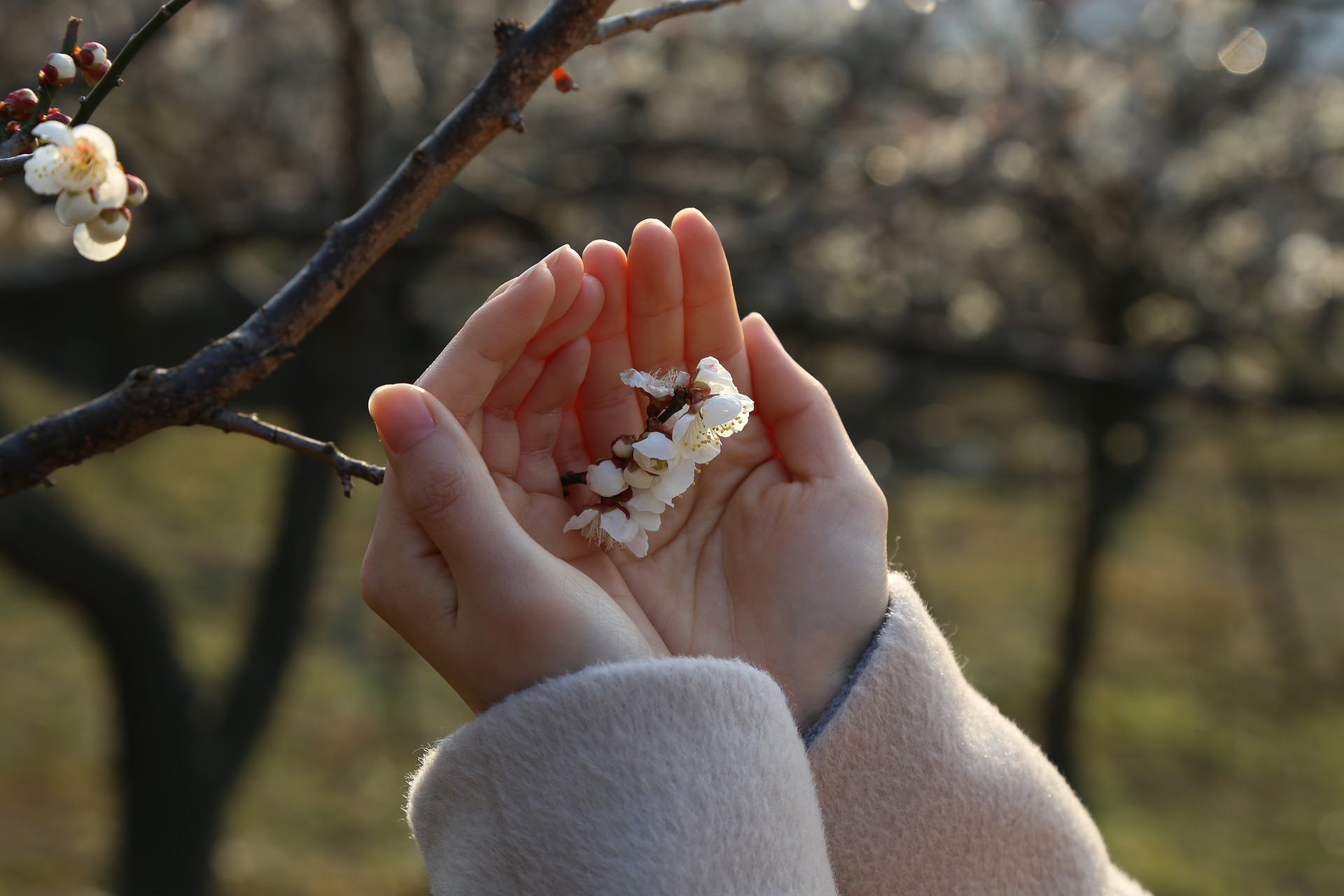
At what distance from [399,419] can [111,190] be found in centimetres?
26

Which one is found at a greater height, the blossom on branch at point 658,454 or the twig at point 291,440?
the twig at point 291,440

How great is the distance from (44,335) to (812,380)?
581cm

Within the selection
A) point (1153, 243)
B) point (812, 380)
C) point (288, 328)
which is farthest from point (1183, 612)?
point (288, 328)

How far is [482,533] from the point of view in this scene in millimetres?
827

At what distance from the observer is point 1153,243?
490 centimetres

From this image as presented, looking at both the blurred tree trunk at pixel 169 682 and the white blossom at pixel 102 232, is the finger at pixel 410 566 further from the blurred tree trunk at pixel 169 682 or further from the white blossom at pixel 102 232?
the blurred tree trunk at pixel 169 682

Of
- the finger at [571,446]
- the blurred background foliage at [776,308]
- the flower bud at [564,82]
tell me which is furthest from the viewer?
the blurred background foliage at [776,308]

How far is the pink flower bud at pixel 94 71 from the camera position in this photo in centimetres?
75

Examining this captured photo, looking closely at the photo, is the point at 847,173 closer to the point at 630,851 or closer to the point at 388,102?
the point at 388,102

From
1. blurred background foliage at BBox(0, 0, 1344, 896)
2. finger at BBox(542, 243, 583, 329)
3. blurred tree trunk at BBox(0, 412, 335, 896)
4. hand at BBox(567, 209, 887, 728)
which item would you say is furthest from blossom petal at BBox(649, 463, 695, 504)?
blurred tree trunk at BBox(0, 412, 335, 896)

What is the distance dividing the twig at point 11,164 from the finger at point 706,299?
1.85ft

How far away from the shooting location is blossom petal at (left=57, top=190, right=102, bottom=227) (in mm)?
665

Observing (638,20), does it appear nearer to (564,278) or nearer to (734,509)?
(564,278)

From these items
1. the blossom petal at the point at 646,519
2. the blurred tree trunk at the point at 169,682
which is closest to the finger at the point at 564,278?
the blossom petal at the point at 646,519
